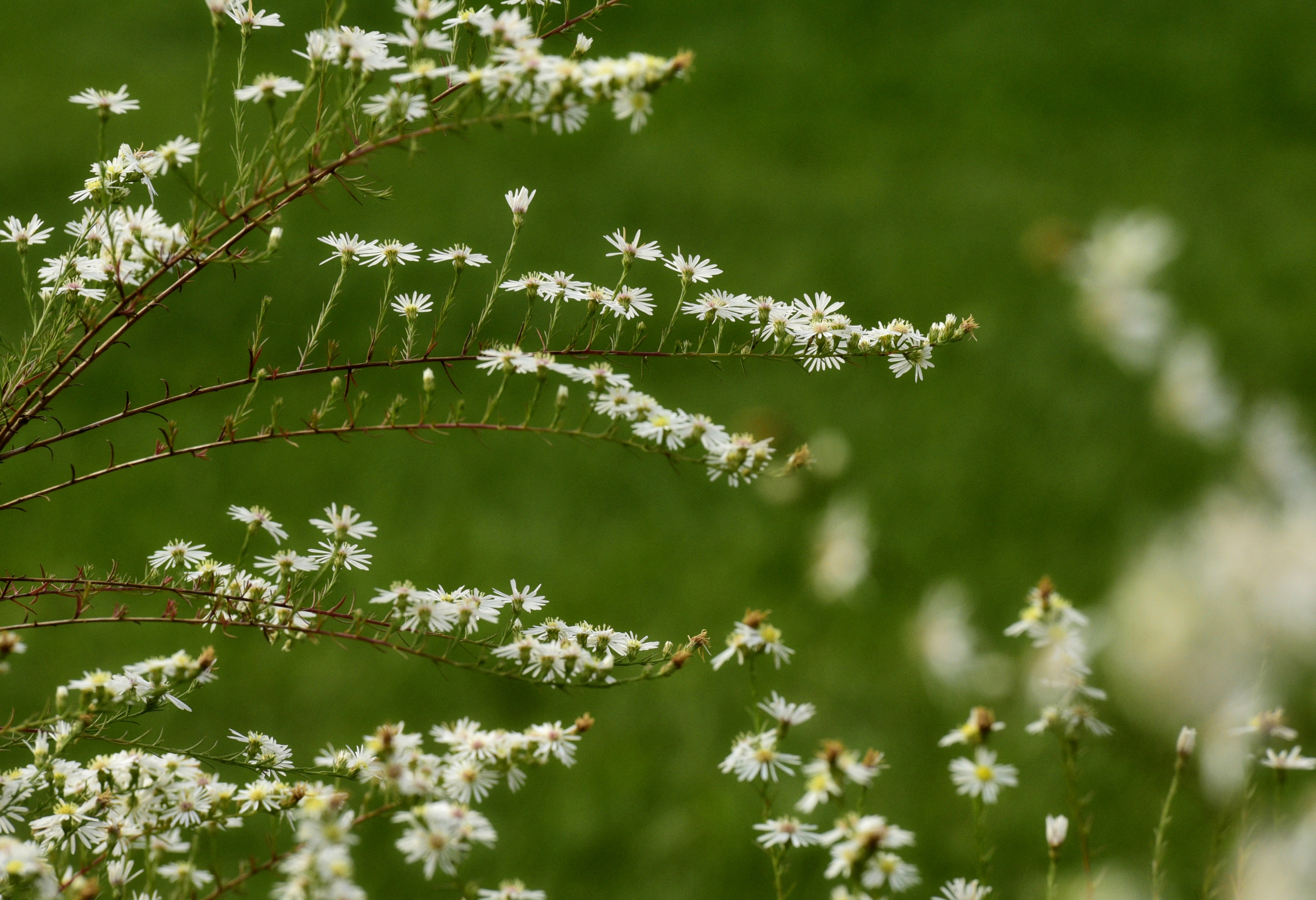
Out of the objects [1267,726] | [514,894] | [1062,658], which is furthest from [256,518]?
[1267,726]

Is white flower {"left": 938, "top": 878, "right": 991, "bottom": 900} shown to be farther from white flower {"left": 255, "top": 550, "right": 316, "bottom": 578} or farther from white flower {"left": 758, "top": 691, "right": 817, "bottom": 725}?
white flower {"left": 255, "top": 550, "right": 316, "bottom": 578}

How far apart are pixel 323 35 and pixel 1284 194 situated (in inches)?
269

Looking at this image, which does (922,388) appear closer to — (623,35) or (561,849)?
(561,849)

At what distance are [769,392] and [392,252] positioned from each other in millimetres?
3847

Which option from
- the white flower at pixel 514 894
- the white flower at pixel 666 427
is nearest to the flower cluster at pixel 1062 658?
the white flower at pixel 666 427

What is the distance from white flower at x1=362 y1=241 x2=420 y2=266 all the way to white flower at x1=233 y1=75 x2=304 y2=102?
0.71 feet

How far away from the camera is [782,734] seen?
3.53 feet

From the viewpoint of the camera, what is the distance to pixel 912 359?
128cm

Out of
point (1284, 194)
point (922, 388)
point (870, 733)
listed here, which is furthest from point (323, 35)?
point (1284, 194)

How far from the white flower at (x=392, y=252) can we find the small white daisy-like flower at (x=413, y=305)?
4 centimetres

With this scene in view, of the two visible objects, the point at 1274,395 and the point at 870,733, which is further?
the point at 1274,395

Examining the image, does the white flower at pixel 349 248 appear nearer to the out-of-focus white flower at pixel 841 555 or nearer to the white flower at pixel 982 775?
the white flower at pixel 982 775

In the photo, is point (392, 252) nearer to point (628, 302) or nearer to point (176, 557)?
point (628, 302)

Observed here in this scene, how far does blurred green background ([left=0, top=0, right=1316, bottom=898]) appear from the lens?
11.0 feet
